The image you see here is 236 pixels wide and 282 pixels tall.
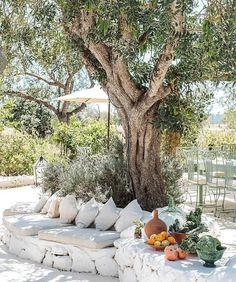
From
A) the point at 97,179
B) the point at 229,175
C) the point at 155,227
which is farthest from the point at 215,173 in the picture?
the point at 155,227

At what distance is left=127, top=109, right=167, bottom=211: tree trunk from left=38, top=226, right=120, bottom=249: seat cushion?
128 cm

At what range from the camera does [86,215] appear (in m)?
6.14

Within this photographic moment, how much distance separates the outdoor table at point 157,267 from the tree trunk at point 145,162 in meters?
1.73

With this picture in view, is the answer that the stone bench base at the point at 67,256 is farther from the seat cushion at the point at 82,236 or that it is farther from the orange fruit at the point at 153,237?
the orange fruit at the point at 153,237

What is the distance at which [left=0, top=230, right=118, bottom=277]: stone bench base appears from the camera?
212 inches

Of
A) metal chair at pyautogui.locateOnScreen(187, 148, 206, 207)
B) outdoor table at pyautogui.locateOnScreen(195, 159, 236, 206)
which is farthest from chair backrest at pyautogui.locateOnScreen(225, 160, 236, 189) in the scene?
metal chair at pyautogui.locateOnScreen(187, 148, 206, 207)

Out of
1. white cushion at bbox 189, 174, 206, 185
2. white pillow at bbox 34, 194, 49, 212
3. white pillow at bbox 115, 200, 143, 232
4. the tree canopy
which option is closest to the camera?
white pillow at bbox 115, 200, 143, 232

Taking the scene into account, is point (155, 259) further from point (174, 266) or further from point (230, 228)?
point (230, 228)

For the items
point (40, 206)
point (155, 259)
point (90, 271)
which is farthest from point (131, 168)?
point (155, 259)

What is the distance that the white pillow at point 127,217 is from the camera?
5839mm

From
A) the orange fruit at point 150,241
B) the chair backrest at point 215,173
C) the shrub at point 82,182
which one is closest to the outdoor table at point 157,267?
the orange fruit at point 150,241

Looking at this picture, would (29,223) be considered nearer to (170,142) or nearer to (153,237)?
(153,237)

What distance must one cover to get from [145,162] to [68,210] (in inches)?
53.7

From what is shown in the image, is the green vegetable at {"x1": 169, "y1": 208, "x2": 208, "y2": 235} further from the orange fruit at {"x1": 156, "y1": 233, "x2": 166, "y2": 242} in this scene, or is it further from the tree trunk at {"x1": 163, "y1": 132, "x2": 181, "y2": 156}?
the tree trunk at {"x1": 163, "y1": 132, "x2": 181, "y2": 156}
